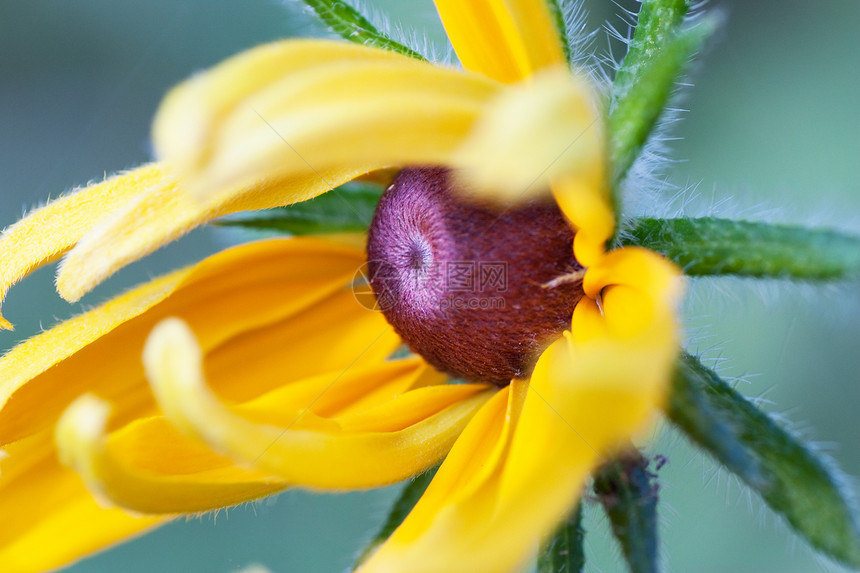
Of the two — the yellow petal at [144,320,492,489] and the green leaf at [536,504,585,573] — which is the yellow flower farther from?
the green leaf at [536,504,585,573]

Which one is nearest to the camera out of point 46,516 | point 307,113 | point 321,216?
point 307,113

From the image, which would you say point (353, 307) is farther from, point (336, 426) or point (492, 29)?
point (492, 29)

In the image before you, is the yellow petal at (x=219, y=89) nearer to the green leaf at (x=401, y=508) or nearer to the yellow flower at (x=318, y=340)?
the yellow flower at (x=318, y=340)

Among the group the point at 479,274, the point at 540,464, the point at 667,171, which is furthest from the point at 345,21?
the point at 667,171

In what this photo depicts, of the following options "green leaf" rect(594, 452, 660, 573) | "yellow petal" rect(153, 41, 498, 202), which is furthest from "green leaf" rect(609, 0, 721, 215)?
"green leaf" rect(594, 452, 660, 573)

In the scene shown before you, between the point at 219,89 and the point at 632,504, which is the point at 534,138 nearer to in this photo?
the point at 219,89

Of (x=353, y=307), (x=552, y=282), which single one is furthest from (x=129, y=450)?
(x=552, y=282)
